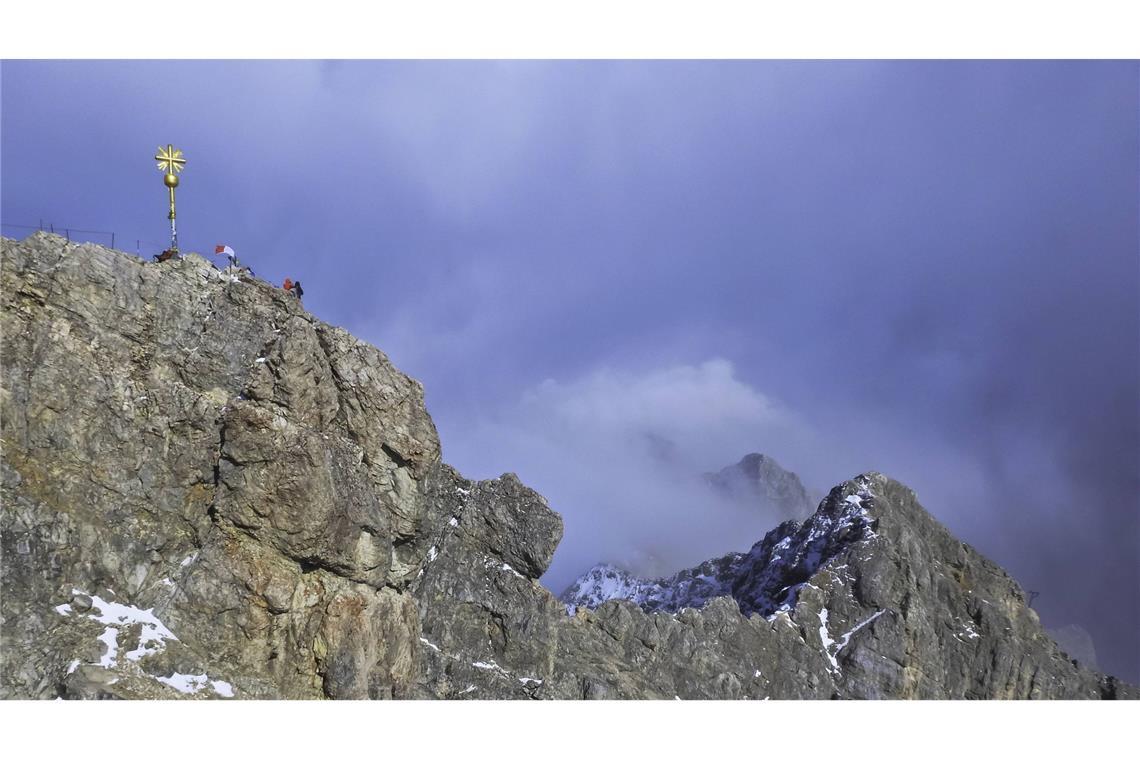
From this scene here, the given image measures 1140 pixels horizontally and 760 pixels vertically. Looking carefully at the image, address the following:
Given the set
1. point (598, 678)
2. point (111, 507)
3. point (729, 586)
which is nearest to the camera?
point (111, 507)

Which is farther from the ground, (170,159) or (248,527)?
(170,159)

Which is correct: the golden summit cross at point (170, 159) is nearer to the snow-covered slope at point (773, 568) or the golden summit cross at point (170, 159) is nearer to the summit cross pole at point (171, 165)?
the summit cross pole at point (171, 165)

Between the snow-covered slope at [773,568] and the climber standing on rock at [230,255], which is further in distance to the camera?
the snow-covered slope at [773,568]

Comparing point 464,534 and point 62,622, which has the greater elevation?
point 464,534

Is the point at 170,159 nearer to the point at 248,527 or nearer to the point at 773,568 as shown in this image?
the point at 248,527

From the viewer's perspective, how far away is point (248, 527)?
4459 centimetres

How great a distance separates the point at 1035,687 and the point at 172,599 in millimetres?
72939

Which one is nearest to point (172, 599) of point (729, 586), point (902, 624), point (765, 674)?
point (765, 674)

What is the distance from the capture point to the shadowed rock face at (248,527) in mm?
38969

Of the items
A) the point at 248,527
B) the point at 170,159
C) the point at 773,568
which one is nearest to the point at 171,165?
the point at 170,159

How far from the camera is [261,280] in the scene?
49469 millimetres

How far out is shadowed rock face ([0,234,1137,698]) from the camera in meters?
39.0

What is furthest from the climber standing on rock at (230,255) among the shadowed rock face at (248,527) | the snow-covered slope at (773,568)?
the snow-covered slope at (773,568)

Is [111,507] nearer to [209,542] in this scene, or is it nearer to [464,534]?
[209,542]
